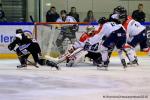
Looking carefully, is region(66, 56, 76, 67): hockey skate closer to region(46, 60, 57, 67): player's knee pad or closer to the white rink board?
region(46, 60, 57, 67): player's knee pad

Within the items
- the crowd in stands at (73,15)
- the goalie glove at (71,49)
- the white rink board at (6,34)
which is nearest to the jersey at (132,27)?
the goalie glove at (71,49)

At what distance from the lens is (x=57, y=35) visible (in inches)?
558

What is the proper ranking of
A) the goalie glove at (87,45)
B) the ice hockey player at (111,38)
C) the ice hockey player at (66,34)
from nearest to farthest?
the ice hockey player at (111,38) < the goalie glove at (87,45) < the ice hockey player at (66,34)

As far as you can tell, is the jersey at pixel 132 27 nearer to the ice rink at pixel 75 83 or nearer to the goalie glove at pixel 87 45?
the ice rink at pixel 75 83

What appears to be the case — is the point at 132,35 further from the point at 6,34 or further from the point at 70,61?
the point at 6,34

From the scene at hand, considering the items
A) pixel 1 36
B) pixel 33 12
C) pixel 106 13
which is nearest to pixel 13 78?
pixel 1 36

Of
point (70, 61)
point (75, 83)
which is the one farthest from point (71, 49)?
point (75, 83)

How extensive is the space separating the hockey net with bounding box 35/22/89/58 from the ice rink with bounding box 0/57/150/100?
0.90m

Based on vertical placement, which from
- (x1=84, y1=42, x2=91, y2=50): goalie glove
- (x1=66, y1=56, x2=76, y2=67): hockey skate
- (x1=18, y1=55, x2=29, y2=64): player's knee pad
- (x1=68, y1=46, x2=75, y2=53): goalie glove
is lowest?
(x1=66, y1=56, x2=76, y2=67): hockey skate

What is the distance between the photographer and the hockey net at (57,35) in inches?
→ 545

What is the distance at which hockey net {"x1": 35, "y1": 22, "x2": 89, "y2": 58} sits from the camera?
1384cm

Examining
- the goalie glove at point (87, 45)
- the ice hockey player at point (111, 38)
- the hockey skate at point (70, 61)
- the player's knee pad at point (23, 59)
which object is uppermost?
the ice hockey player at point (111, 38)

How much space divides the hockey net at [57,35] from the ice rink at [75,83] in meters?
0.90

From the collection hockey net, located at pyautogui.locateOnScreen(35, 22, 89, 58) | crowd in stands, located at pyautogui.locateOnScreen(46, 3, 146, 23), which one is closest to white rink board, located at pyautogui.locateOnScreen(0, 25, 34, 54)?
hockey net, located at pyautogui.locateOnScreen(35, 22, 89, 58)
